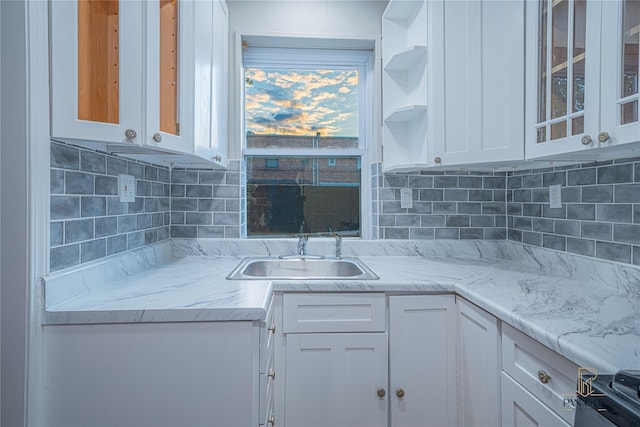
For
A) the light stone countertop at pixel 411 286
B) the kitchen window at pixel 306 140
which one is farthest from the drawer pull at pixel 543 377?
the kitchen window at pixel 306 140

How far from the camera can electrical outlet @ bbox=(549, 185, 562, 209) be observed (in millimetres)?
1667

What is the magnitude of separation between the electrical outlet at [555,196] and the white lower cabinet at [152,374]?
155 cm

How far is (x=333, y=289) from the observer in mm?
1500

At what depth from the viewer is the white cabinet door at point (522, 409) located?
950 mm

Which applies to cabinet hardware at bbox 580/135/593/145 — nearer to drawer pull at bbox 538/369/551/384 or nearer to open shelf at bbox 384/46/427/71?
drawer pull at bbox 538/369/551/384

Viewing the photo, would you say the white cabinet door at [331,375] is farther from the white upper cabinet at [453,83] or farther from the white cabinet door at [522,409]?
the white upper cabinet at [453,83]

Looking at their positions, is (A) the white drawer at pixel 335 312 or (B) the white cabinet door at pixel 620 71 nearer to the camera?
(B) the white cabinet door at pixel 620 71

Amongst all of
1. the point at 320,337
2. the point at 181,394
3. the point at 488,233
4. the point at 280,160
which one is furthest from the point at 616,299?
the point at 280,160

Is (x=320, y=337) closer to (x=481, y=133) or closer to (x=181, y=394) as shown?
(x=181, y=394)

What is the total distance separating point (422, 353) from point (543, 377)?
0.60 m

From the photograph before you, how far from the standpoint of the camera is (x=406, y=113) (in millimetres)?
1892

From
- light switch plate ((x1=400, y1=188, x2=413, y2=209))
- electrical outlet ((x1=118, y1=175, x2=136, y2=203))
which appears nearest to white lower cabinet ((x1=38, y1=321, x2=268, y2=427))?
electrical outlet ((x1=118, y1=175, x2=136, y2=203))

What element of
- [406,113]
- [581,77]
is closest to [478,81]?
[406,113]

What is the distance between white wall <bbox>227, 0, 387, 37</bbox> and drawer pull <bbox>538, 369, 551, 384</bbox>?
2.01m
